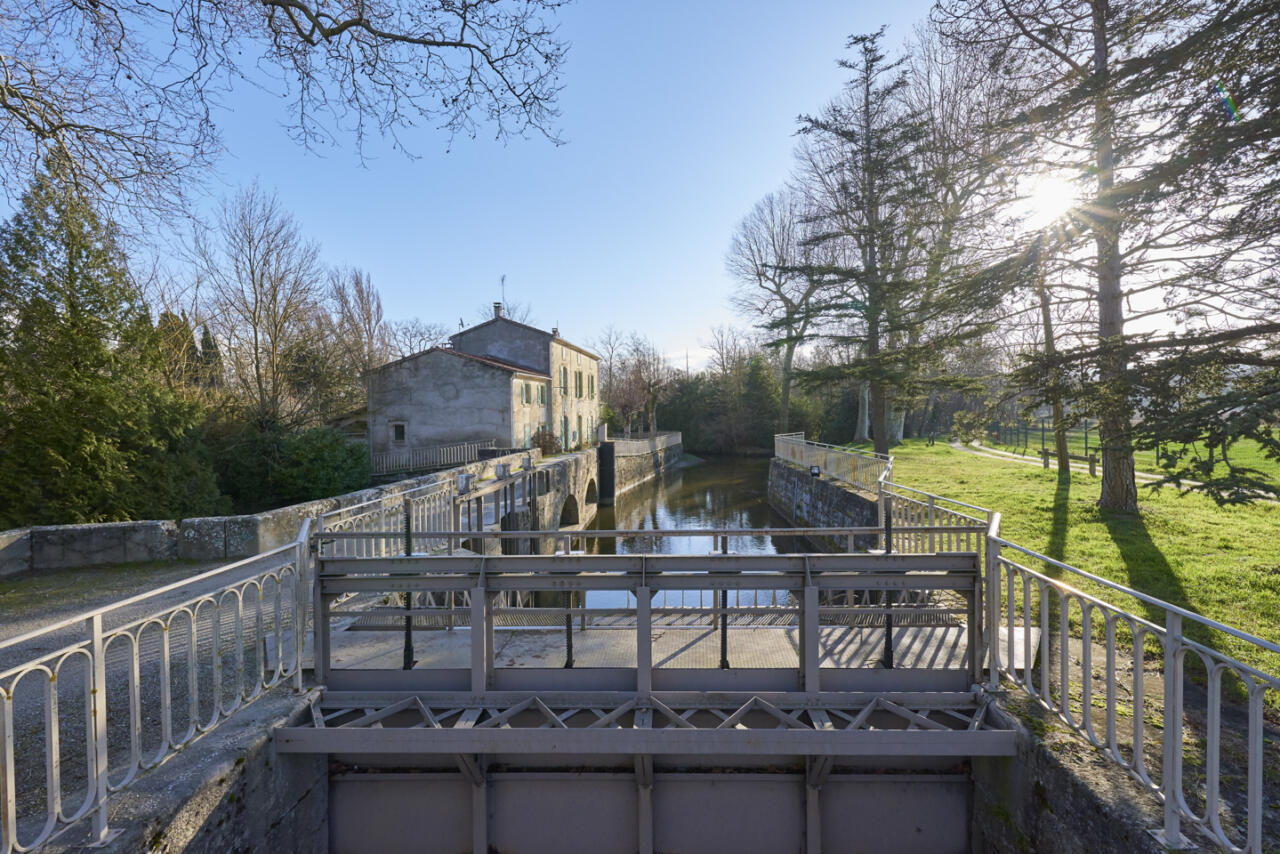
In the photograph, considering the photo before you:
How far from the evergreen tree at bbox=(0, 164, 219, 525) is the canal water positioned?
31.8ft

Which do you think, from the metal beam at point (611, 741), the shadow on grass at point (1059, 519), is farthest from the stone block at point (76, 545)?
the shadow on grass at point (1059, 519)

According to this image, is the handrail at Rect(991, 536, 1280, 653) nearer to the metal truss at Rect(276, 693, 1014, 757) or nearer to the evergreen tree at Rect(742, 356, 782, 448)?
the metal truss at Rect(276, 693, 1014, 757)

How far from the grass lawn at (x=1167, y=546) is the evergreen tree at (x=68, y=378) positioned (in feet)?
49.4

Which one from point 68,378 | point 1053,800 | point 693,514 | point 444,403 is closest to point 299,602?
point 1053,800

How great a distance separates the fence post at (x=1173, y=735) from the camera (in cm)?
261

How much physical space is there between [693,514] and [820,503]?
9.81 m

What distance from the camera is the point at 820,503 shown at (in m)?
17.8

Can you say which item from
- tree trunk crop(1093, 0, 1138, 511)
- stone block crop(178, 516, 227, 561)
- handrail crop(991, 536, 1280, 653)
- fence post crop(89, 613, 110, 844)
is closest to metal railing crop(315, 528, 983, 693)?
handrail crop(991, 536, 1280, 653)

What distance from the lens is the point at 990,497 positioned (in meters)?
13.7

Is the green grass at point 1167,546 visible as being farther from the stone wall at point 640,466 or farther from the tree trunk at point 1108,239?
the stone wall at point 640,466

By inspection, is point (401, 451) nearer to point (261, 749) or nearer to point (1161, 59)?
point (261, 749)

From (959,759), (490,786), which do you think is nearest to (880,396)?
(959,759)

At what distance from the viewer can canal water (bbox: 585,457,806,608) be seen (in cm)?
1930

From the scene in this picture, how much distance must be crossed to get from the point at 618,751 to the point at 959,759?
2.38m
